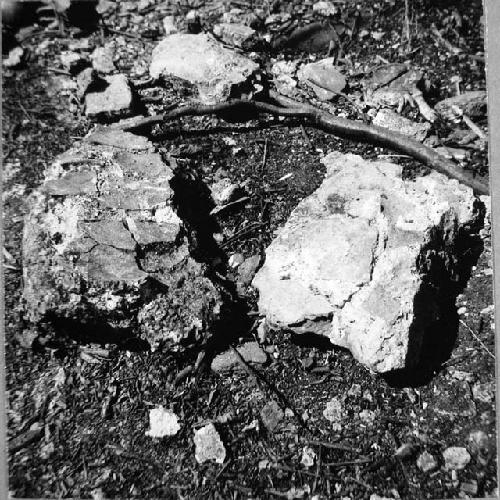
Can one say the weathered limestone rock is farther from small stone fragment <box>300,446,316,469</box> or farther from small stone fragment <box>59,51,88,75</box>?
small stone fragment <box>59,51,88,75</box>

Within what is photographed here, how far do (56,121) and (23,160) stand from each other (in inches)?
5.7

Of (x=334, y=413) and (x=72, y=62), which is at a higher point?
(x=72, y=62)

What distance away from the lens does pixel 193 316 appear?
3.35 feet

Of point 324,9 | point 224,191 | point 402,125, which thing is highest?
point 324,9

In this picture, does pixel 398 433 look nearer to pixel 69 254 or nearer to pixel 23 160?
pixel 69 254

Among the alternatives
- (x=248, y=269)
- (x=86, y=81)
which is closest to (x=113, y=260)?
(x=248, y=269)

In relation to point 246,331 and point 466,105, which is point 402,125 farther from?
point 246,331

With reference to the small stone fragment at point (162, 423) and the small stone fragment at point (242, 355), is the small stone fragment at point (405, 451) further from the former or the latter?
the small stone fragment at point (162, 423)

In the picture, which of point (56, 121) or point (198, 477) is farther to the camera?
point (56, 121)

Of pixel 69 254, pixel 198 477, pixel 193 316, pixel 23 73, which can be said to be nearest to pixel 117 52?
pixel 23 73

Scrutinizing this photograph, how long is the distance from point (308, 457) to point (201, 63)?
1050mm

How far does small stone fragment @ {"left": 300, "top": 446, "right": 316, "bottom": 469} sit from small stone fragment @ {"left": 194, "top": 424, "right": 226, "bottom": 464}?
169 millimetres

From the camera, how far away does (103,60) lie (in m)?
1.35

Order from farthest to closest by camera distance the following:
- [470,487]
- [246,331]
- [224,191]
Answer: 1. [224,191]
2. [246,331]
3. [470,487]
